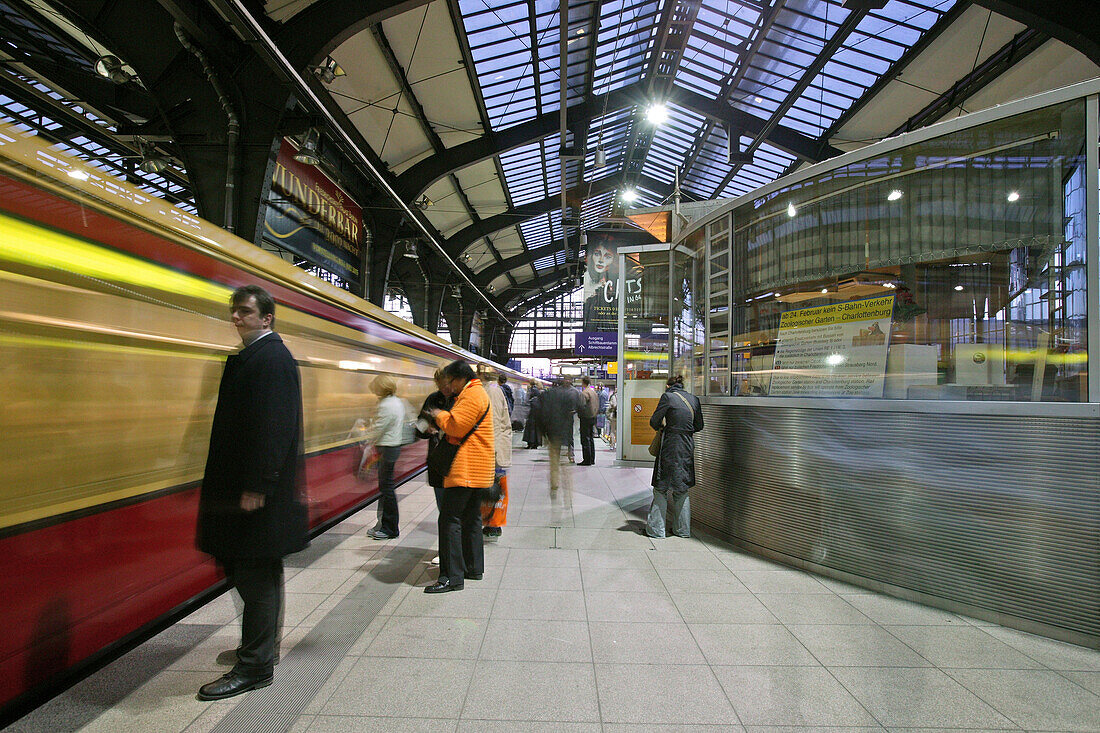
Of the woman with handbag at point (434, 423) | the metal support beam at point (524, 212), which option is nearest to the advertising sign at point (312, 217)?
the woman with handbag at point (434, 423)

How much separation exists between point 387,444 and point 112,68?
301 inches

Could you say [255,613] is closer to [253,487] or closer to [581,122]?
[253,487]

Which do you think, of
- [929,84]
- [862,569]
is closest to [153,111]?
[862,569]

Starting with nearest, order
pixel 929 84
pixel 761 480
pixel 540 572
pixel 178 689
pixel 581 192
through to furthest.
A: pixel 178 689 → pixel 540 572 → pixel 761 480 → pixel 929 84 → pixel 581 192

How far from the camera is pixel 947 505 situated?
3.55 m

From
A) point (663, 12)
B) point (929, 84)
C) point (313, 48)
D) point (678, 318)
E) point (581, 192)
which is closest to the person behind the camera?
point (678, 318)

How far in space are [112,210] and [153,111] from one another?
9573 mm

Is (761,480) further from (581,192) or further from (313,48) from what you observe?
(581,192)

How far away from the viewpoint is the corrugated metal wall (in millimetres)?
3139

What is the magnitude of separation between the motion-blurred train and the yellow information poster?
770 centimetres

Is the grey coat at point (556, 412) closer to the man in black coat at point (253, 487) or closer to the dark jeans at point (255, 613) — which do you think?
the man in black coat at point (253, 487)

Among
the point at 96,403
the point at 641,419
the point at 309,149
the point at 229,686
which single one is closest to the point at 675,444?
the point at 229,686

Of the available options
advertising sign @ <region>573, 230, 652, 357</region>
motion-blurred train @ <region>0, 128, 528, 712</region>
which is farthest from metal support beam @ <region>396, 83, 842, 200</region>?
motion-blurred train @ <region>0, 128, 528, 712</region>

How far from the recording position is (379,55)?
11.7 m
